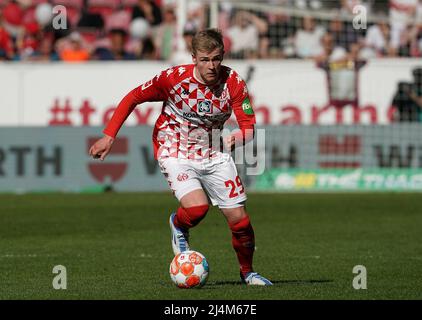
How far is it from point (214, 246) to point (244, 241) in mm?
3835

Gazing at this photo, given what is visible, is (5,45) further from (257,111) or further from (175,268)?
(175,268)

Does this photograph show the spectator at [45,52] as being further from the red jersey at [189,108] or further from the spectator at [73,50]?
the red jersey at [189,108]

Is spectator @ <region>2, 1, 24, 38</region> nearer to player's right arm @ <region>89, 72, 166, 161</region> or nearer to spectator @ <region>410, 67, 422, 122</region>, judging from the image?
spectator @ <region>410, 67, 422, 122</region>

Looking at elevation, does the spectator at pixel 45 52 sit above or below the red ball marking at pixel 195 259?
above

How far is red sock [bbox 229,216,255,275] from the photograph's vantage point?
10.2 metres

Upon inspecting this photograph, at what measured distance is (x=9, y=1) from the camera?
26.5 meters

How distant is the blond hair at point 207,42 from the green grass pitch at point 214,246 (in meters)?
2.02

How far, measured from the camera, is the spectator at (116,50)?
24.1 m

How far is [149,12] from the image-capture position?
25.8 meters

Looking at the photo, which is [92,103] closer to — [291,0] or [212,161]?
[291,0]

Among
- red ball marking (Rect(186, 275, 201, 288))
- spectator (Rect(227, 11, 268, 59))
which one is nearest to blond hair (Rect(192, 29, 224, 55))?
red ball marking (Rect(186, 275, 201, 288))

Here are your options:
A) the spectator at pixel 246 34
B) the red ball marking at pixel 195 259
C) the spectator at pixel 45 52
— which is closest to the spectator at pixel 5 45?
the spectator at pixel 45 52
